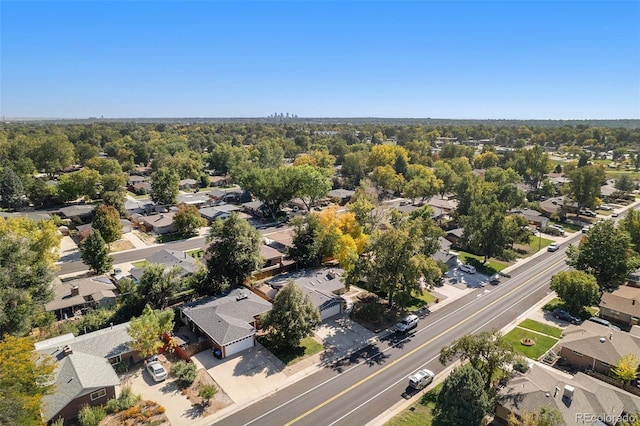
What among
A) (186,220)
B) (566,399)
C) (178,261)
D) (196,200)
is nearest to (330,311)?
(178,261)

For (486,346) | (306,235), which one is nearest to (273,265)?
(306,235)

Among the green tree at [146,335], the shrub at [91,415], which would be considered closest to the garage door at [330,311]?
the green tree at [146,335]

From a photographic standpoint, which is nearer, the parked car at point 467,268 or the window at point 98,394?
the window at point 98,394

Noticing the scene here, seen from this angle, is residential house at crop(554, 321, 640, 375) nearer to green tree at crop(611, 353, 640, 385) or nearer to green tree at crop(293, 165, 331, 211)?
green tree at crop(611, 353, 640, 385)

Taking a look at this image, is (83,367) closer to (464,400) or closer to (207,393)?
(207,393)

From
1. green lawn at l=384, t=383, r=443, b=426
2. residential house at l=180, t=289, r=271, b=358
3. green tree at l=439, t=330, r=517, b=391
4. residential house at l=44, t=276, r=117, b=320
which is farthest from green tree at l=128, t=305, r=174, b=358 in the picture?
green tree at l=439, t=330, r=517, b=391

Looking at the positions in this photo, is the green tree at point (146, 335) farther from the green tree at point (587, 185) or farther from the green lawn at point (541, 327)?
the green tree at point (587, 185)

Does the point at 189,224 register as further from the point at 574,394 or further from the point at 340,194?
the point at 574,394
